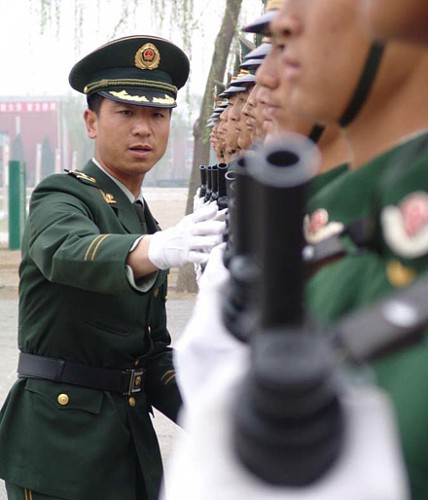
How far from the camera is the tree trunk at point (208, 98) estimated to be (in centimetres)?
866

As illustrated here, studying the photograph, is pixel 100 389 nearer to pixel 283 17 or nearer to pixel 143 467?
pixel 143 467

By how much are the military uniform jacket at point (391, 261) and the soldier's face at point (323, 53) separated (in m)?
0.10

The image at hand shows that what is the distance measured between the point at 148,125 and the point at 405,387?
223 centimetres

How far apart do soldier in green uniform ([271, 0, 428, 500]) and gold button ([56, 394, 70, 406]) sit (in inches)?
61.2

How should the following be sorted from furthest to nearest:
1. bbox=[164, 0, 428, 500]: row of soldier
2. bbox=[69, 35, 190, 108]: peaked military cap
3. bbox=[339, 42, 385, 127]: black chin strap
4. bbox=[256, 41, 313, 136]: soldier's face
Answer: bbox=[69, 35, 190, 108]: peaked military cap, bbox=[256, 41, 313, 136]: soldier's face, bbox=[339, 42, 385, 127]: black chin strap, bbox=[164, 0, 428, 500]: row of soldier

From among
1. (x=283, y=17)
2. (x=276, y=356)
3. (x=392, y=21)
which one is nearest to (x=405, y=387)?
(x=276, y=356)

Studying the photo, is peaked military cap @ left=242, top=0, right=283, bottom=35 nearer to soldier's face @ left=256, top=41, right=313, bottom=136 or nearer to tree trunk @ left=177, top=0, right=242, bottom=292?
soldier's face @ left=256, top=41, right=313, bottom=136

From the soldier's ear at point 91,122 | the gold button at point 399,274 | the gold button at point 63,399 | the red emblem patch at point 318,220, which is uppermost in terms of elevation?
the gold button at point 399,274

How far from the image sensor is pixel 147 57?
3.09 m

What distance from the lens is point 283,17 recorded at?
1134mm

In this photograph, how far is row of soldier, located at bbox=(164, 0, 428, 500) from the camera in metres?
0.61

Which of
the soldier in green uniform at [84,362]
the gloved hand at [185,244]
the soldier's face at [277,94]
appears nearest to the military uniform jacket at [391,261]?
the soldier's face at [277,94]

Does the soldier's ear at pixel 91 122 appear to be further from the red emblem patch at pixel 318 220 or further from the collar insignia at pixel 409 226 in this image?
the collar insignia at pixel 409 226

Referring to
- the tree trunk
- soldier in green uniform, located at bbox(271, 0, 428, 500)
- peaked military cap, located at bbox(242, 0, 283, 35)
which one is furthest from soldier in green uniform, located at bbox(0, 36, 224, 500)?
the tree trunk
